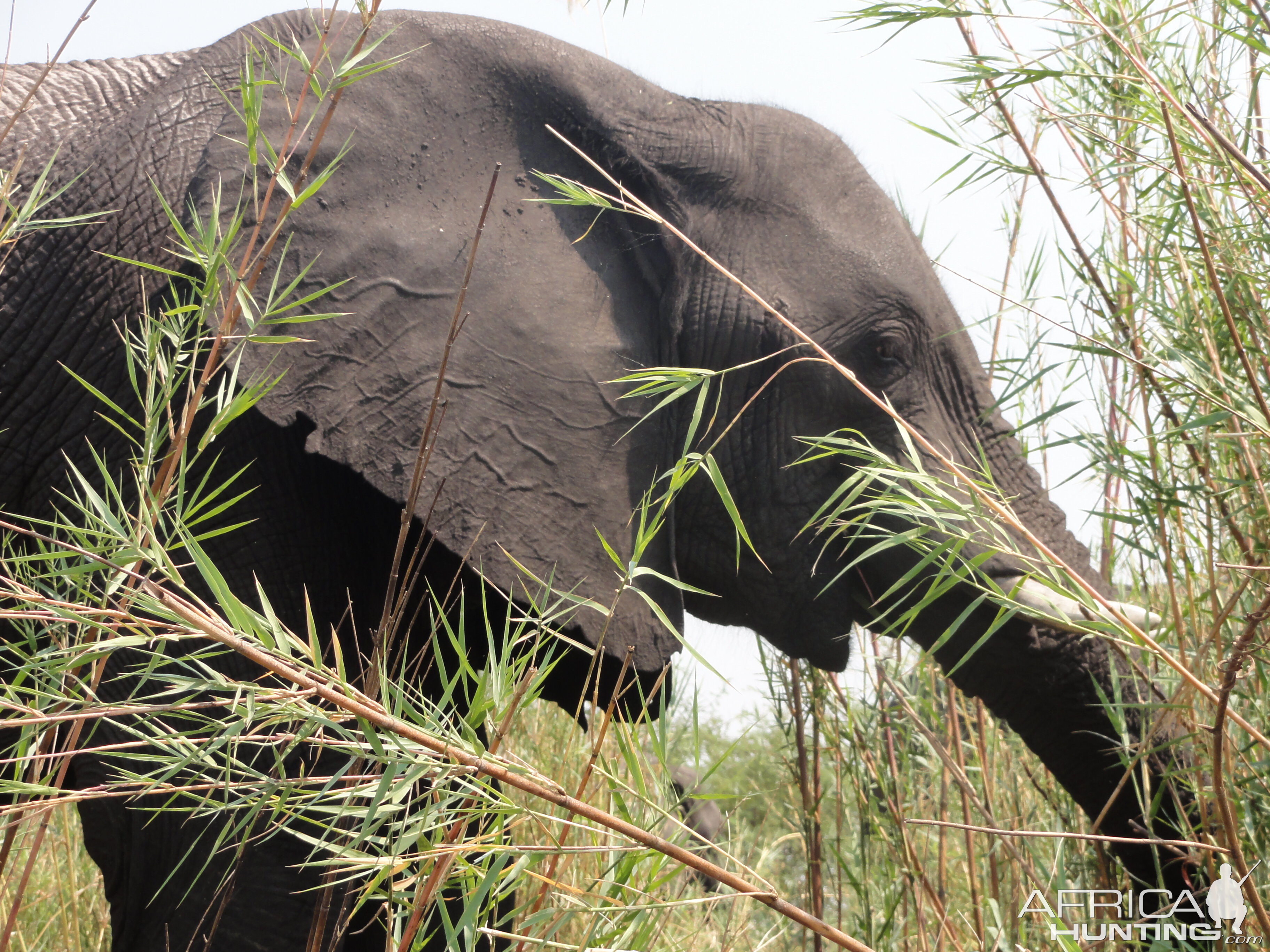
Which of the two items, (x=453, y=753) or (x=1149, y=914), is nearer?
(x=453, y=753)

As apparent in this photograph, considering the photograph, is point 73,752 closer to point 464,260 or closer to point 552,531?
point 552,531

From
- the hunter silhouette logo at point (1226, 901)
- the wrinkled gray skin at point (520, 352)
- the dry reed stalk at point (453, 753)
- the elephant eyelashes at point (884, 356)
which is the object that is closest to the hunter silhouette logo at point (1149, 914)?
the hunter silhouette logo at point (1226, 901)

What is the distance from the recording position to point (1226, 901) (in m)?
1.54

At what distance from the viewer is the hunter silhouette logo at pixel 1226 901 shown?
1.50 metres

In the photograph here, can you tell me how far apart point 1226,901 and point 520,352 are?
138 cm

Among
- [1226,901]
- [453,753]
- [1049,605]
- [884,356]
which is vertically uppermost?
[884,356]

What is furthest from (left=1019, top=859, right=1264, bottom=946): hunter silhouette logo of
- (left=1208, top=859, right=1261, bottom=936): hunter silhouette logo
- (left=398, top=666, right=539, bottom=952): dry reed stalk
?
(left=398, top=666, right=539, bottom=952): dry reed stalk

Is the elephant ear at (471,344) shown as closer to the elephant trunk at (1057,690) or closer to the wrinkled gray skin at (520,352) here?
the wrinkled gray skin at (520,352)

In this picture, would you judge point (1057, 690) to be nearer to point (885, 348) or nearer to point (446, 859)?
point (885, 348)

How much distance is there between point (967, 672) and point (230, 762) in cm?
166

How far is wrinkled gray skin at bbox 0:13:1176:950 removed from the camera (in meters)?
2.04

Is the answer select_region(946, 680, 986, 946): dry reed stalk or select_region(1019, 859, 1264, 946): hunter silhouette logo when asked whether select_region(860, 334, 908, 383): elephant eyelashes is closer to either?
select_region(946, 680, 986, 946): dry reed stalk

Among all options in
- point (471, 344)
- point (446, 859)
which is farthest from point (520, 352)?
point (446, 859)

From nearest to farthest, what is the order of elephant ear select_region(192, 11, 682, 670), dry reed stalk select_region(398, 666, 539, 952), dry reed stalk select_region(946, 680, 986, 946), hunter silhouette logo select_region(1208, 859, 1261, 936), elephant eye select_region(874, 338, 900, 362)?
dry reed stalk select_region(398, 666, 539, 952)
hunter silhouette logo select_region(1208, 859, 1261, 936)
elephant ear select_region(192, 11, 682, 670)
dry reed stalk select_region(946, 680, 986, 946)
elephant eye select_region(874, 338, 900, 362)
